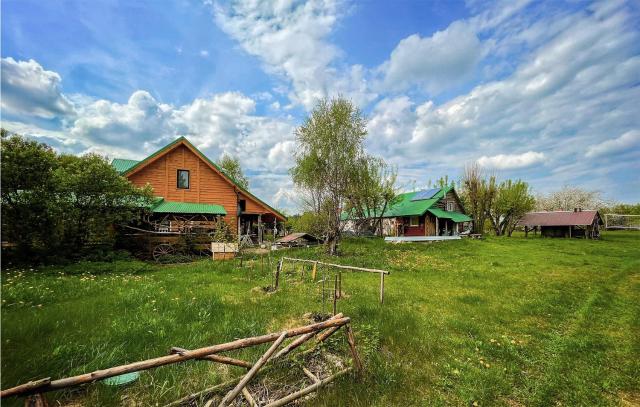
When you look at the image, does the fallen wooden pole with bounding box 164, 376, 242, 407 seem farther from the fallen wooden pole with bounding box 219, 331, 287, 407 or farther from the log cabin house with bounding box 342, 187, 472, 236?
the log cabin house with bounding box 342, 187, 472, 236

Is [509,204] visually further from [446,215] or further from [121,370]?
[121,370]

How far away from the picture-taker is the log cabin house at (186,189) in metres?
20.3

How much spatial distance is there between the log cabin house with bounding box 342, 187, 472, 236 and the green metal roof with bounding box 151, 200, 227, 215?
59.1 ft

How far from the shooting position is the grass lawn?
14.5 ft

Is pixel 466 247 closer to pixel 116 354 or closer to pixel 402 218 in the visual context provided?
pixel 402 218

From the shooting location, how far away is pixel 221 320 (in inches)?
268

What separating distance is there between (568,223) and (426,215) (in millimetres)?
20412

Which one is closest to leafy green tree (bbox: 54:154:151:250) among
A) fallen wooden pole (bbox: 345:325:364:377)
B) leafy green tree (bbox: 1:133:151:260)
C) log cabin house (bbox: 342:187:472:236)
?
leafy green tree (bbox: 1:133:151:260)

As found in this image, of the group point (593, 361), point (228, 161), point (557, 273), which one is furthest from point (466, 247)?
point (228, 161)

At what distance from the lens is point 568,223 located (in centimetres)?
3912

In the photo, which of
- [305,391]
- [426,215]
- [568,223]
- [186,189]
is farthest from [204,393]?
[568,223]

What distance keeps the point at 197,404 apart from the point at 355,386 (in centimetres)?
229

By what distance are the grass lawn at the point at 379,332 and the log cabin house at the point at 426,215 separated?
961 inches

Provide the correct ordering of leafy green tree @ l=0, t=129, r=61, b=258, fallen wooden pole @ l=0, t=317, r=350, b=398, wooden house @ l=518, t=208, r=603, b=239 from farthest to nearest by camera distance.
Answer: wooden house @ l=518, t=208, r=603, b=239
leafy green tree @ l=0, t=129, r=61, b=258
fallen wooden pole @ l=0, t=317, r=350, b=398
